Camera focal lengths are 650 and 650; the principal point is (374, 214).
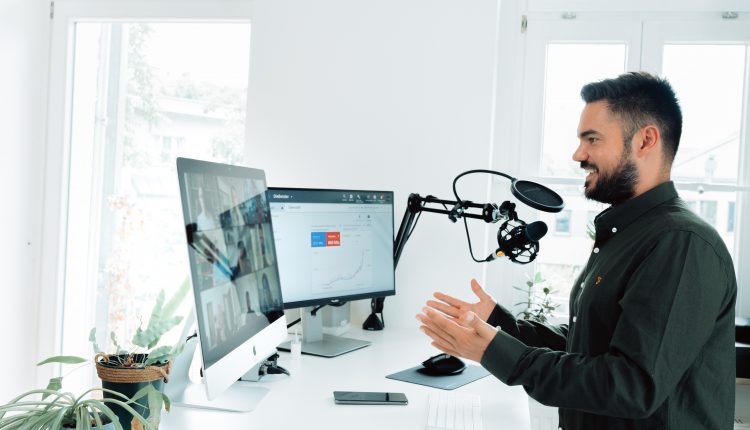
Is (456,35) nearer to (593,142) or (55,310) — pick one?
(593,142)

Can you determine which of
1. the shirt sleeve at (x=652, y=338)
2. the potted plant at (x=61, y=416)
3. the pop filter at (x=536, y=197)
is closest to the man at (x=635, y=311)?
the shirt sleeve at (x=652, y=338)

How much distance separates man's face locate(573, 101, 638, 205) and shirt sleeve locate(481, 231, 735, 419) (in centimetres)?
24

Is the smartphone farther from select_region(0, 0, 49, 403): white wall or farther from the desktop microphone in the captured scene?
select_region(0, 0, 49, 403): white wall

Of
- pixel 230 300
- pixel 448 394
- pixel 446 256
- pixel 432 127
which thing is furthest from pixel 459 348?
pixel 432 127

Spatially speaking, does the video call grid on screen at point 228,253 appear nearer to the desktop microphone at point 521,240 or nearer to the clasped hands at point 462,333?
the clasped hands at point 462,333

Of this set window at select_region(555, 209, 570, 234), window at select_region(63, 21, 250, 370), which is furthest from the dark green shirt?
window at select_region(63, 21, 250, 370)

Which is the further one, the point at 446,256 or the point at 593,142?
the point at 446,256

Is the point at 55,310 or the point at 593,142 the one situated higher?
the point at 593,142

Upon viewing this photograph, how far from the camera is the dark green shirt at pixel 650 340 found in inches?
50.8

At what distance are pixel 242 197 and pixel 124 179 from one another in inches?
91.6

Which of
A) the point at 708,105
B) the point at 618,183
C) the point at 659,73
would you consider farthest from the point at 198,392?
the point at 708,105

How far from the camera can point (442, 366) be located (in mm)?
1908

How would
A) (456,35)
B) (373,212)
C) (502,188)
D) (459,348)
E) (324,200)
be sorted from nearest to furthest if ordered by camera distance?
(459,348), (324,200), (373,212), (456,35), (502,188)

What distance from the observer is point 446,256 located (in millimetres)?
2695
